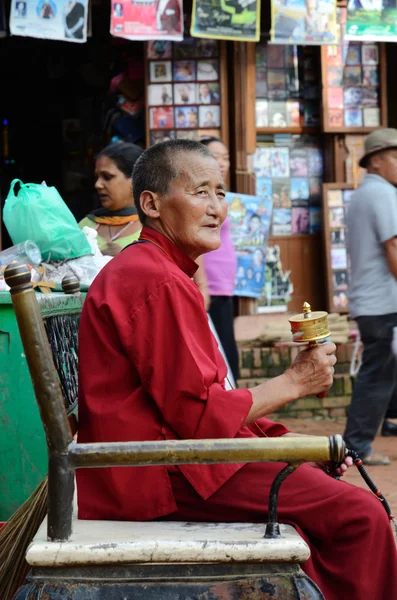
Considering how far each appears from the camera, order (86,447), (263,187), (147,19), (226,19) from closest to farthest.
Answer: (86,447), (147,19), (226,19), (263,187)

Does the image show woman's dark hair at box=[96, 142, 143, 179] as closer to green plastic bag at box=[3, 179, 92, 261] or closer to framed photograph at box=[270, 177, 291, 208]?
green plastic bag at box=[3, 179, 92, 261]

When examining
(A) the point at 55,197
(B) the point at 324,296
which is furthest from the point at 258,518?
(B) the point at 324,296

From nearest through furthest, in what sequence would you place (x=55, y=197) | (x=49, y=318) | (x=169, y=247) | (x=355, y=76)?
(x=169, y=247)
(x=49, y=318)
(x=55, y=197)
(x=355, y=76)

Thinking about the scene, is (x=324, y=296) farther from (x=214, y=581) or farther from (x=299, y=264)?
(x=214, y=581)

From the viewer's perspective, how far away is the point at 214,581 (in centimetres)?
184

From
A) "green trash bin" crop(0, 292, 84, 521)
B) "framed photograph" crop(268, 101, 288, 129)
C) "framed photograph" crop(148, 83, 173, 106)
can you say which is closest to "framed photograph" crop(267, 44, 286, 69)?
"framed photograph" crop(268, 101, 288, 129)

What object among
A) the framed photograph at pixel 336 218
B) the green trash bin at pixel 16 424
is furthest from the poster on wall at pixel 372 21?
the green trash bin at pixel 16 424

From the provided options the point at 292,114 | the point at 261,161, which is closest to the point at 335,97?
the point at 292,114

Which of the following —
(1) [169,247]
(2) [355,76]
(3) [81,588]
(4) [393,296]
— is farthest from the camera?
(2) [355,76]

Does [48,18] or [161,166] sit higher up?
[48,18]

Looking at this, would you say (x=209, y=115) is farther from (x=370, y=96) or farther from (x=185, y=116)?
(x=370, y=96)

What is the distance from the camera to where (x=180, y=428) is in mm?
2006

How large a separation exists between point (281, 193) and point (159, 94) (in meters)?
1.34

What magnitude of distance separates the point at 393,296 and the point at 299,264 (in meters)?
2.73
